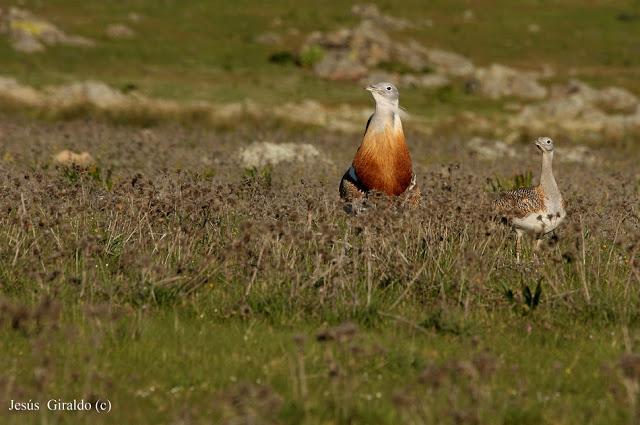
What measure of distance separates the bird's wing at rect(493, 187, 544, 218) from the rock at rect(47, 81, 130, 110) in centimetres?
2247

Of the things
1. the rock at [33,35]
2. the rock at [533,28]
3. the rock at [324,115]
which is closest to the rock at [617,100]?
the rock at [324,115]

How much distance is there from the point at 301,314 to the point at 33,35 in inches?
1783

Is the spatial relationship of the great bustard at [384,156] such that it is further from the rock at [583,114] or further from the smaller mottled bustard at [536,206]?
the rock at [583,114]

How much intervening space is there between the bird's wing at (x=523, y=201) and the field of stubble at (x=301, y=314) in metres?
0.46

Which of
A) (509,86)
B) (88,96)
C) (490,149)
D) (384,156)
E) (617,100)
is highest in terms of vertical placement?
(384,156)

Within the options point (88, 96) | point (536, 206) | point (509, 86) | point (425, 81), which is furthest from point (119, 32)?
point (536, 206)

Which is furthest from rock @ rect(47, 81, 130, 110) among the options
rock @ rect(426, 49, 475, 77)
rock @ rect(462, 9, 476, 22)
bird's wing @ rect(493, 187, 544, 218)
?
rock @ rect(462, 9, 476, 22)

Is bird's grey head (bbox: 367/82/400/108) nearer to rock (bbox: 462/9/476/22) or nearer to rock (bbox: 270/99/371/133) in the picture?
rock (bbox: 270/99/371/133)

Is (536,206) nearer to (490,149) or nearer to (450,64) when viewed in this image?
(490,149)

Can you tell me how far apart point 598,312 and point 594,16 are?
76844mm

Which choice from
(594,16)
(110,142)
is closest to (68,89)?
(110,142)

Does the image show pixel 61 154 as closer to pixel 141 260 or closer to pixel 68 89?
pixel 141 260

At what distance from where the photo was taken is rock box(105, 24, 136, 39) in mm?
56375

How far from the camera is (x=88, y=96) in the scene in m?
35.0
